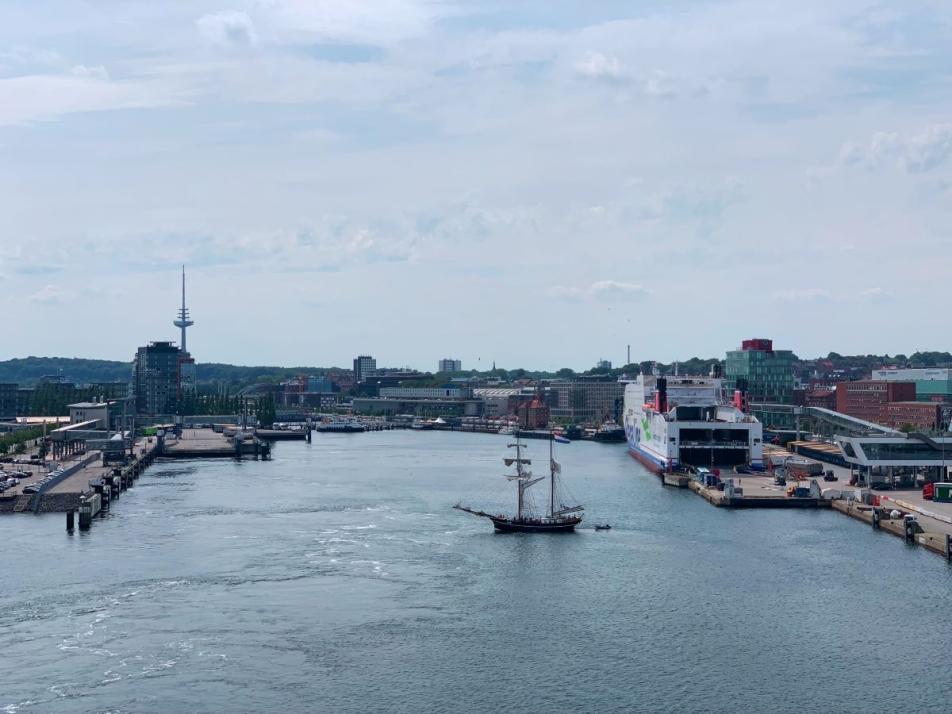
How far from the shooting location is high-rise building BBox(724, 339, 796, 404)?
575ft

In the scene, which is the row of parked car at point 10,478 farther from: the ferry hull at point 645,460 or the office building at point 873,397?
the office building at point 873,397

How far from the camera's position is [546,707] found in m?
35.7

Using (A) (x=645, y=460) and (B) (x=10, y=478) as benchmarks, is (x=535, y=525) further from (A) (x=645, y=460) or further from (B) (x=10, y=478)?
(A) (x=645, y=460)

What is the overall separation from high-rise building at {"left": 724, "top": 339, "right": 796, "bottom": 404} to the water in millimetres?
102741

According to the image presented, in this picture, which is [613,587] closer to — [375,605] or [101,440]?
[375,605]

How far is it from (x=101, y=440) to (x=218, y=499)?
43.5 meters

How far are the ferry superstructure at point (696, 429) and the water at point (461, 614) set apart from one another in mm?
22556

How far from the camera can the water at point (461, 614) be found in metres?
37.0

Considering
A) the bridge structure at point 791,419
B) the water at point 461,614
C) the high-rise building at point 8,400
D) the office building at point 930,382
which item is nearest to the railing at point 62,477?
the water at point 461,614

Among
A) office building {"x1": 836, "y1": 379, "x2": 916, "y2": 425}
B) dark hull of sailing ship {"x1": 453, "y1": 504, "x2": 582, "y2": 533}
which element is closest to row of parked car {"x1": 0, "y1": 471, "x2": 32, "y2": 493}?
dark hull of sailing ship {"x1": 453, "y1": 504, "x2": 582, "y2": 533}

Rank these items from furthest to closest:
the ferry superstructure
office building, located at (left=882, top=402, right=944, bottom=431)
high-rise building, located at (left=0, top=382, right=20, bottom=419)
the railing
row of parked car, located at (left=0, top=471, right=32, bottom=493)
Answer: high-rise building, located at (left=0, top=382, right=20, bottom=419)
office building, located at (left=882, top=402, right=944, bottom=431)
the ferry superstructure
row of parked car, located at (left=0, top=471, right=32, bottom=493)
the railing

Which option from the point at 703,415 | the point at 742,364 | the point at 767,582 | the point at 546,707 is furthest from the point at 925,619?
the point at 742,364

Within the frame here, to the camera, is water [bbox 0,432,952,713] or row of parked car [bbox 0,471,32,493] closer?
water [bbox 0,432,952,713]

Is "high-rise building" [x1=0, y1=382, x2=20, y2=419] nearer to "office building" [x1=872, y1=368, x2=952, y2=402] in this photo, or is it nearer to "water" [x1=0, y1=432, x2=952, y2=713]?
"water" [x1=0, y1=432, x2=952, y2=713]
